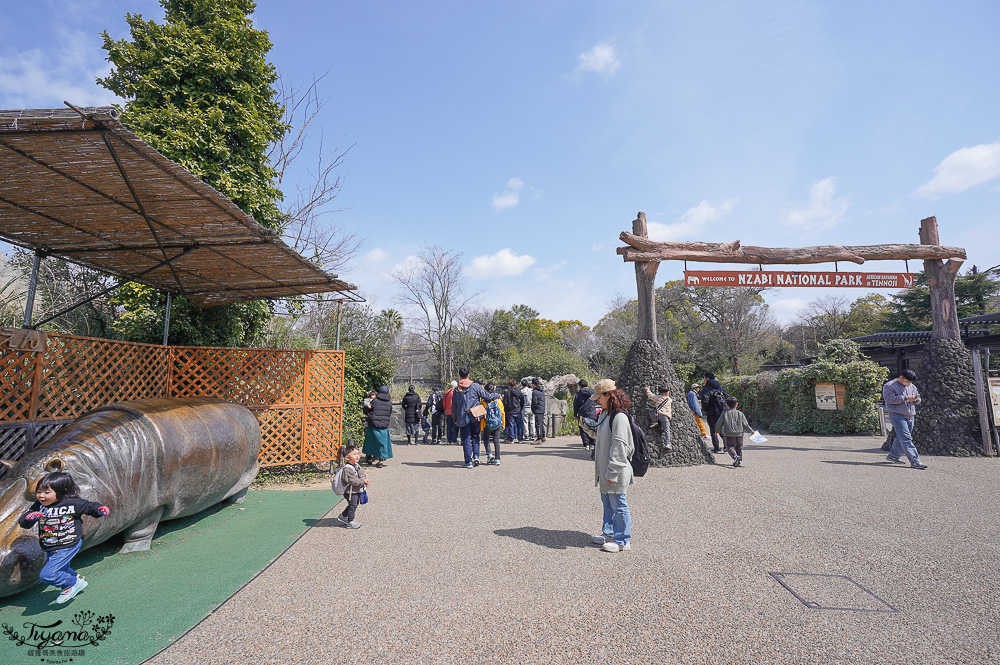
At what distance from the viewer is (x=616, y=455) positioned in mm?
4277

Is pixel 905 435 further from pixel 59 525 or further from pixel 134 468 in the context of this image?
pixel 59 525

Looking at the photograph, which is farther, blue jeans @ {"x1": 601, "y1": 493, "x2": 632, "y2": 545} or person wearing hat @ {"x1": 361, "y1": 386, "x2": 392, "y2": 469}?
person wearing hat @ {"x1": 361, "y1": 386, "x2": 392, "y2": 469}

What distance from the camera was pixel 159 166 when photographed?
4055 millimetres

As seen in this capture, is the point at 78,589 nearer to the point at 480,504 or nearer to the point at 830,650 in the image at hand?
the point at 480,504

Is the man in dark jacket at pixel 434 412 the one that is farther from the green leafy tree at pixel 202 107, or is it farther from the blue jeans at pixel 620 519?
the blue jeans at pixel 620 519

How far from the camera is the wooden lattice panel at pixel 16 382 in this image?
4602 millimetres

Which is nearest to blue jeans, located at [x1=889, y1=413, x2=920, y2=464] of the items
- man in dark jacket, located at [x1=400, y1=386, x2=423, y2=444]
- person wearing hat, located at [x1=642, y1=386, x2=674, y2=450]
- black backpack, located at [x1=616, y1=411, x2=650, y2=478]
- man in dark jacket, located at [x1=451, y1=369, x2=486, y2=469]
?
person wearing hat, located at [x1=642, y1=386, x2=674, y2=450]


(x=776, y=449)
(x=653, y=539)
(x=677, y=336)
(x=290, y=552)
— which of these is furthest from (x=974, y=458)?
(x=677, y=336)

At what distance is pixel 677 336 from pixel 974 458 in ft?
69.5

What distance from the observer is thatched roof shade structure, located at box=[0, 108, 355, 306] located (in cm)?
359

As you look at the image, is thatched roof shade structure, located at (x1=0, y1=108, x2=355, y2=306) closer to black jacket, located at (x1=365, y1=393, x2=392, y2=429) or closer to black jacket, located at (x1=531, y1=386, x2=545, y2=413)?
black jacket, located at (x1=365, y1=393, x2=392, y2=429)

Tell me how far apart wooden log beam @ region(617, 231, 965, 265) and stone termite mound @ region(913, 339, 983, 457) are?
1.83 m

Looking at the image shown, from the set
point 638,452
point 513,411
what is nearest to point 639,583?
point 638,452

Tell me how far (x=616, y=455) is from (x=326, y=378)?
5587mm
